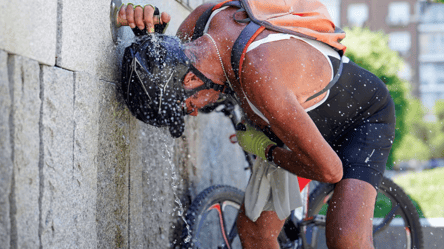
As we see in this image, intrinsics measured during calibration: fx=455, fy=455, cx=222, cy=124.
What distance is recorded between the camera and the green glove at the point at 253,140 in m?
2.18

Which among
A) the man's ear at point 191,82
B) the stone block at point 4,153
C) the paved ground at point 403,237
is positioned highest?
the man's ear at point 191,82

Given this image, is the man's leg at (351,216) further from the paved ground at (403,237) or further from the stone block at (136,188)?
the paved ground at (403,237)

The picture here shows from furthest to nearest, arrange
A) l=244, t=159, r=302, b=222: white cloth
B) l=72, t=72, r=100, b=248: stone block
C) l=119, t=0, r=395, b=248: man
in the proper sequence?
l=244, t=159, r=302, b=222: white cloth → l=72, t=72, r=100, b=248: stone block → l=119, t=0, r=395, b=248: man

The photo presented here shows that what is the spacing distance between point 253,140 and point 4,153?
1167 mm

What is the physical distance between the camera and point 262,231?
91.2 inches

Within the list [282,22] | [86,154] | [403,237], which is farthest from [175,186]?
[403,237]

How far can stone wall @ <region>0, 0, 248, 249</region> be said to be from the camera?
58.5 inches

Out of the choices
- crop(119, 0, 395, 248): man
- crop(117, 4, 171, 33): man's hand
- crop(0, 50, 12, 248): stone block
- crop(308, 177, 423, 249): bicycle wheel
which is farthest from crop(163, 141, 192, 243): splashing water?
crop(0, 50, 12, 248): stone block

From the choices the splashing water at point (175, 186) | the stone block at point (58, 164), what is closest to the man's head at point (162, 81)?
the stone block at point (58, 164)

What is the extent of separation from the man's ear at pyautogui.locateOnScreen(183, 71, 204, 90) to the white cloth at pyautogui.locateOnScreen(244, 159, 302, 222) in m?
0.61

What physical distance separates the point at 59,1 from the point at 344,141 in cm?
138

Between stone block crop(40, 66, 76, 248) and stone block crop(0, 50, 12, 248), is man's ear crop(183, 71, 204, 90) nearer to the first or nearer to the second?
stone block crop(40, 66, 76, 248)

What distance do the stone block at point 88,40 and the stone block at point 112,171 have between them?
4.2 inches

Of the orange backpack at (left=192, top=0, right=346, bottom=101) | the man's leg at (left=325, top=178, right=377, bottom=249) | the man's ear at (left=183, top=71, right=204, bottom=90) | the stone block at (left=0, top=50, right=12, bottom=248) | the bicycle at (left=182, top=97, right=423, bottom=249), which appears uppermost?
the orange backpack at (left=192, top=0, right=346, bottom=101)
